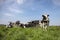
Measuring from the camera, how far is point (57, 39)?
8.68m

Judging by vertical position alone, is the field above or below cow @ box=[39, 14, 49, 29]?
below

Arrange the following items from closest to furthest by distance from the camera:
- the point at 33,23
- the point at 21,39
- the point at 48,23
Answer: the point at 21,39, the point at 48,23, the point at 33,23

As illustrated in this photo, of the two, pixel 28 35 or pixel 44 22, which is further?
pixel 44 22

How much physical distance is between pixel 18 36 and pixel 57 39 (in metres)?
2.19

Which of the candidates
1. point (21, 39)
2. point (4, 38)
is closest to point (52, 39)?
point (21, 39)

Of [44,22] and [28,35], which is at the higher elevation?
[44,22]

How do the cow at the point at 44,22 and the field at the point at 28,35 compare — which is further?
the cow at the point at 44,22

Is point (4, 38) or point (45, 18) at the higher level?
point (45, 18)

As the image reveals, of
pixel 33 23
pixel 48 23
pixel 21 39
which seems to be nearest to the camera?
pixel 21 39

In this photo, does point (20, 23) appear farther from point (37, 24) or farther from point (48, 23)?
point (48, 23)

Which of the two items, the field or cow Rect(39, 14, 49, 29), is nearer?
the field

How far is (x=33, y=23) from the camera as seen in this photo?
1875 cm

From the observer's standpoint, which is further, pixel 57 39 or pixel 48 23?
pixel 48 23

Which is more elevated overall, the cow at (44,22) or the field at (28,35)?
the cow at (44,22)
